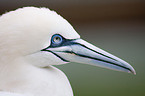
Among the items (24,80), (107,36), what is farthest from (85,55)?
(107,36)

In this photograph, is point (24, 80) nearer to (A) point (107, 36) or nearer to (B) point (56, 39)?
(B) point (56, 39)

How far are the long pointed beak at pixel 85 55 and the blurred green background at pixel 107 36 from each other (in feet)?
5.87

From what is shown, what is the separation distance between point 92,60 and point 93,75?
2.10 metres

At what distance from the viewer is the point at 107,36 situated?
359cm

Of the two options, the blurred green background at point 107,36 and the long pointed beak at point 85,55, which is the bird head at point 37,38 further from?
the blurred green background at point 107,36

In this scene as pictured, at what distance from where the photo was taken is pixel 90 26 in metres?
3.63

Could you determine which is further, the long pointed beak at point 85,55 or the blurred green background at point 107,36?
the blurred green background at point 107,36

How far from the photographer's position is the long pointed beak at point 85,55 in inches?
37.7

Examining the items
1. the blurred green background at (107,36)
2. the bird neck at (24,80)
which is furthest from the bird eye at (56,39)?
the blurred green background at (107,36)

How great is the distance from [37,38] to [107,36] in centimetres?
276

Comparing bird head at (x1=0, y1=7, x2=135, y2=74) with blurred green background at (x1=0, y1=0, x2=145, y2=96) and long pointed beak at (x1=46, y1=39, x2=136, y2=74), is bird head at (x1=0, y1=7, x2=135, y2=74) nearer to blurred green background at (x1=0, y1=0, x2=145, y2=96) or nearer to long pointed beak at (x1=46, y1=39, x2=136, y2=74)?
long pointed beak at (x1=46, y1=39, x2=136, y2=74)

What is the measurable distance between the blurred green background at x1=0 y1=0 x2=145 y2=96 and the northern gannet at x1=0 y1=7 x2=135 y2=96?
6.03 feet

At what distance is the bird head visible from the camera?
0.89 meters

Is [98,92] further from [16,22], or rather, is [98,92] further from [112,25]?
[16,22]
